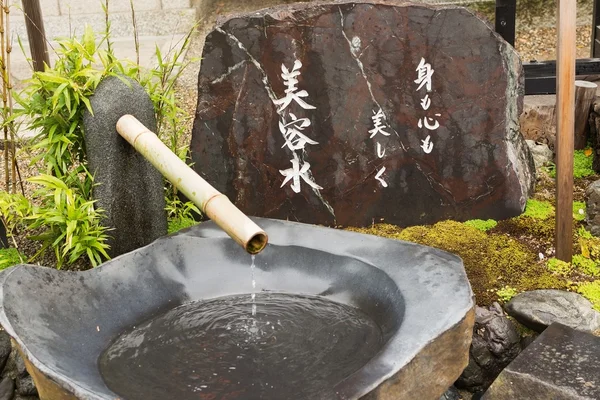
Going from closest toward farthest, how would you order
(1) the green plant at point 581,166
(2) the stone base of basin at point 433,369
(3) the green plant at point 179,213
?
(2) the stone base of basin at point 433,369, (3) the green plant at point 179,213, (1) the green plant at point 581,166

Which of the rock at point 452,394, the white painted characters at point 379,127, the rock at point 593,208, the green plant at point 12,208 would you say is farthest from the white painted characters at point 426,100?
the green plant at point 12,208

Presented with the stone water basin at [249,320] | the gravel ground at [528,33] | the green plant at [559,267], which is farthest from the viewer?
the gravel ground at [528,33]

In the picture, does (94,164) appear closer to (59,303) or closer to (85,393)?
(59,303)

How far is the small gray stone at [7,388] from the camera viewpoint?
5129 mm

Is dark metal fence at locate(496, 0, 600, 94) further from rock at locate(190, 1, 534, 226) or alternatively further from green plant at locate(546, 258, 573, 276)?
green plant at locate(546, 258, 573, 276)

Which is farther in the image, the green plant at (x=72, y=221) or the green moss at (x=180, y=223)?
the green moss at (x=180, y=223)

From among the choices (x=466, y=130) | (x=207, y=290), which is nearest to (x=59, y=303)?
(x=207, y=290)

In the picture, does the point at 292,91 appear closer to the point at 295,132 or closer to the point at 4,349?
the point at 295,132

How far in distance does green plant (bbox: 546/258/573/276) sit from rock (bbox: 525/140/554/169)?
1.68 m

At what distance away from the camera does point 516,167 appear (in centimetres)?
612

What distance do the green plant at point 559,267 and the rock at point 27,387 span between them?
3532 mm

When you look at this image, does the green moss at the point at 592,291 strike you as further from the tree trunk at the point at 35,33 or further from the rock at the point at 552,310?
the tree trunk at the point at 35,33

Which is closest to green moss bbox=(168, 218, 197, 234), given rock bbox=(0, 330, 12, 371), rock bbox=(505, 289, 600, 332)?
rock bbox=(0, 330, 12, 371)

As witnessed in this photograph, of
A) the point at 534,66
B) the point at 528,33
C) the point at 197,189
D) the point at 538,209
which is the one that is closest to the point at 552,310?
the point at 538,209
